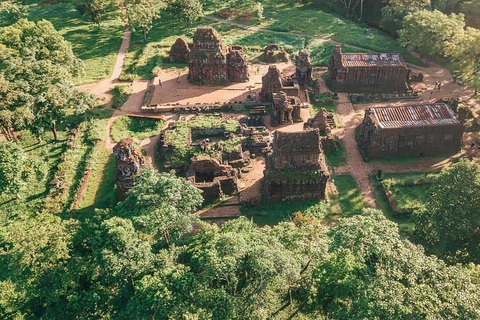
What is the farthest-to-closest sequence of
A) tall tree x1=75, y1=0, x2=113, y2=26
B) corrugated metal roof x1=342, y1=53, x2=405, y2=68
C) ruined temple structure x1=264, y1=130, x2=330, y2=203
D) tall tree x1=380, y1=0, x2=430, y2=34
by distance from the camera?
tall tree x1=75, y1=0, x2=113, y2=26
tall tree x1=380, y1=0, x2=430, y2=34
corrugated metal roof x1=342, y1=53, x2=405, y2=68
ruined temple structure x1=264, y1=130, x2=330, y2=203

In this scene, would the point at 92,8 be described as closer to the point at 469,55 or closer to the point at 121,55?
the point at 121,55

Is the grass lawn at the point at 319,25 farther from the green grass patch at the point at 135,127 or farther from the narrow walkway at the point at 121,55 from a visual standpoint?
the green grass patch at the point at 135,127

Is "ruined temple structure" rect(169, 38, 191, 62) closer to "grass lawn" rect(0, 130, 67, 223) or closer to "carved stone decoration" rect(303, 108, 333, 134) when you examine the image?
"grass lawn" rect(0, 130, 67, 223)

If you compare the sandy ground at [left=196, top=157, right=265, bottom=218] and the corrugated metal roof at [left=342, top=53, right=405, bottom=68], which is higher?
the corrugated metal roof at [left=342, top=53, right=405, bottom=68]

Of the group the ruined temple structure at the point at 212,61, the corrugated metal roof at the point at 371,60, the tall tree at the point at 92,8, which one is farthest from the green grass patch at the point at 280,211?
the tall tree at the point at 92,8

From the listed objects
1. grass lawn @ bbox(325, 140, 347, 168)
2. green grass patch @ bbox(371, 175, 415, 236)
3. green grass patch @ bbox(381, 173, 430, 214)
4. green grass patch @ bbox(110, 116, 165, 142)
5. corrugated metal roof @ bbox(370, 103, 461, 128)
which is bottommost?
green grass patch @ bbox(371, 175, 415, 236)

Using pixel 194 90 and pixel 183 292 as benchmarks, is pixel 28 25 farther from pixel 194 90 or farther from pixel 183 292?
pixel 183 292

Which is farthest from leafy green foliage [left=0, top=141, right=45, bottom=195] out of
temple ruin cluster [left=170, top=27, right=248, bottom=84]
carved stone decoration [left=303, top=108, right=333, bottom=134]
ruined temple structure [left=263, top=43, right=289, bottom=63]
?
ruined temple structure [left=263, top=43, right=289, bottom=63]
